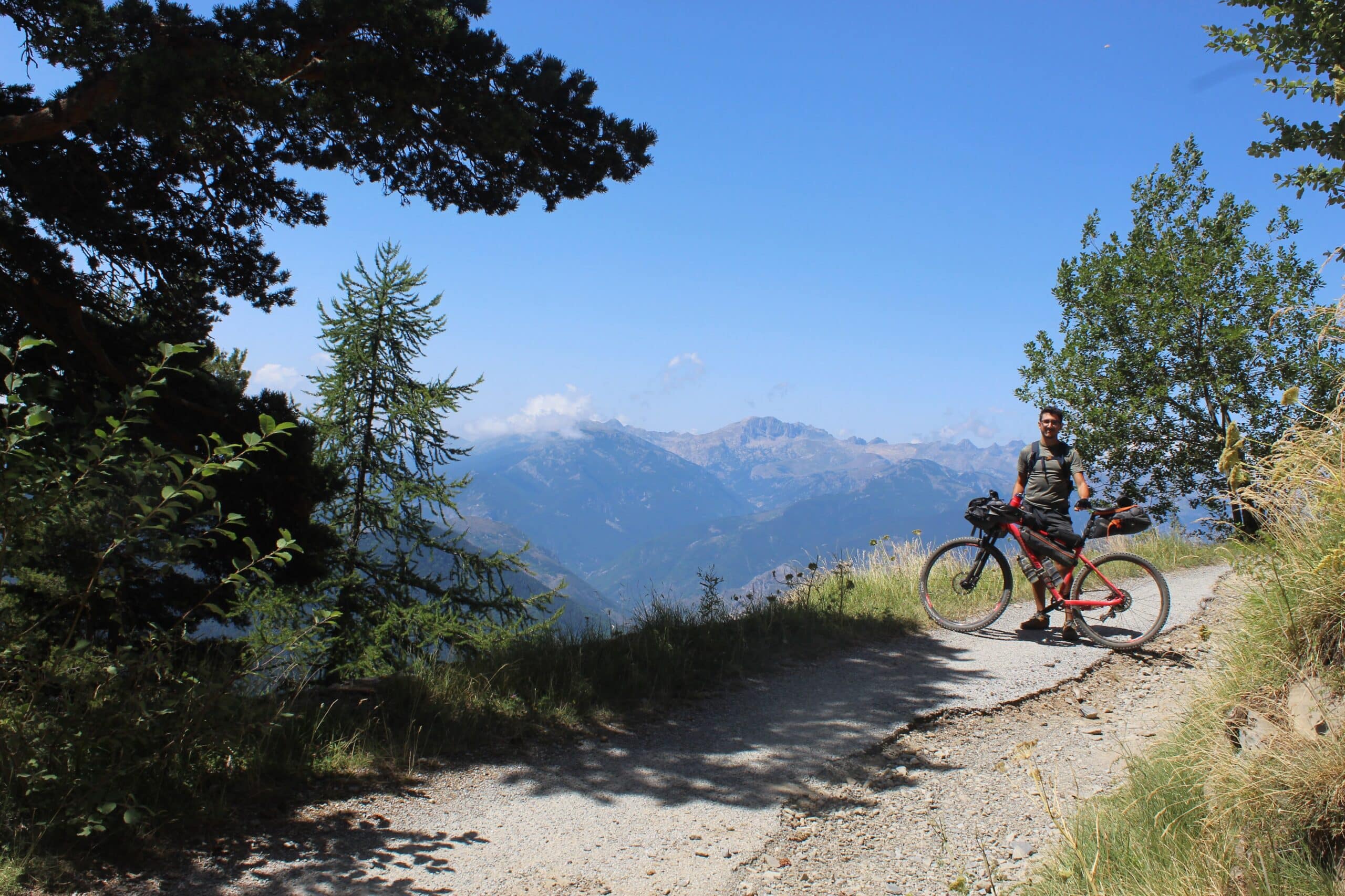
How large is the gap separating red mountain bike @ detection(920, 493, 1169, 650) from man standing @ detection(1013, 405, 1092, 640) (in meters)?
0.09

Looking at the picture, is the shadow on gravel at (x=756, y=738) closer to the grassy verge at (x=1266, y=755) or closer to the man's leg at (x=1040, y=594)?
the grassy verge at (x=1266, y=755)

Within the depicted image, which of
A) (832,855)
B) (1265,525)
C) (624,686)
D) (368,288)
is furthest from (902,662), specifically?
(368,288)

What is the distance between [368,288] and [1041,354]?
15498mm

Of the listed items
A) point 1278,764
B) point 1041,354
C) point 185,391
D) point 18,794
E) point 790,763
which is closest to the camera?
point 1278,764

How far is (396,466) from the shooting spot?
1332cm

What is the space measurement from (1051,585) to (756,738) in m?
4.49

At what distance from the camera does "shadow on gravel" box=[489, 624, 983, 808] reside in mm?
4410

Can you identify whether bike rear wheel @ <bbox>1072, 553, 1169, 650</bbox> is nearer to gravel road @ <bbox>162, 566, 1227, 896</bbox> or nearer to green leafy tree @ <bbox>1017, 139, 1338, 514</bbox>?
gravel road @ <bbox>162, 566, 1227, 896</bbox>

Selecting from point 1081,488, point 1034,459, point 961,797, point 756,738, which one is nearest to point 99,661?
point 756,738

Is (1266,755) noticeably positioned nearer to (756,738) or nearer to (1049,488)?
(756,738)

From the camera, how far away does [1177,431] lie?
18.8 meters

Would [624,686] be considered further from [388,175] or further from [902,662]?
[388,175]

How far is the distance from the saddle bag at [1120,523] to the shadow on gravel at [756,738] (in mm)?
2132

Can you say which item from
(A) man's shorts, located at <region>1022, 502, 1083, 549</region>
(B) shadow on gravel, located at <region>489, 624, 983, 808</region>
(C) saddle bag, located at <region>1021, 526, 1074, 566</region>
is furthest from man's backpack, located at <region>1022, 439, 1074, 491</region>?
(B) shadow on gravel, located at <region>489, 624, 983, 808</region>
